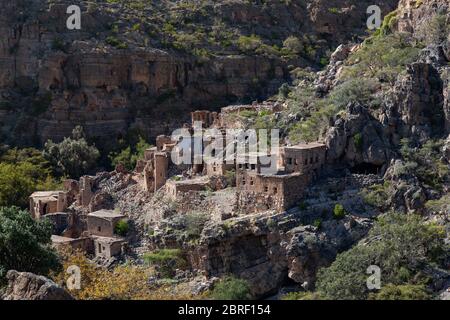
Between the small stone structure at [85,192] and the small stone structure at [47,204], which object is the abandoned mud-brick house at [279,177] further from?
the small stone structure at [47,204]

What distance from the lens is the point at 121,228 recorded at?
55094mm

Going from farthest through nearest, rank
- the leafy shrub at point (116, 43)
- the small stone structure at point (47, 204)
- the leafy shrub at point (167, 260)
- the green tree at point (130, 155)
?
the leafy shrub at point (116, 43)
the green tree at point (130, 155)
the small stone structure at point (47, 204)
the leafy shrub at point (167, 260)

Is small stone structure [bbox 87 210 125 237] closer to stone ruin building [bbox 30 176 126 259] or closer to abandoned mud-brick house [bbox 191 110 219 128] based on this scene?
stone ruin building [bbox 30 176 126 259]

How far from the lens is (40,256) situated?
46.5 metres

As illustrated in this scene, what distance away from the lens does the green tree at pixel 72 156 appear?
2864 inches

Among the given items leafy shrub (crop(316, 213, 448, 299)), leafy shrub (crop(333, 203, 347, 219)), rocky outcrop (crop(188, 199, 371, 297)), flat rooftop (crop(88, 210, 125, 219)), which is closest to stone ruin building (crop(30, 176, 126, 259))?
flat rooftop (crop(88, 210, 125, 219))

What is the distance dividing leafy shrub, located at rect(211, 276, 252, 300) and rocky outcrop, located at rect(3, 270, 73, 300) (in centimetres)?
1135

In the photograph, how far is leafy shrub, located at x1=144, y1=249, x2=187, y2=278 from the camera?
49.7 metres

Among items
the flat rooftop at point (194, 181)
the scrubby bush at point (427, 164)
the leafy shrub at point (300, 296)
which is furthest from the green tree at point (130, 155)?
the leafy shrub at point (300, 296)

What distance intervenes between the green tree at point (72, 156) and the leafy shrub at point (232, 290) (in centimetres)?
2837

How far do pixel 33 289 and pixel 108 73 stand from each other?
161 feet

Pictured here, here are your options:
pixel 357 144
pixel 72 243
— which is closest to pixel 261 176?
pixel 357 144

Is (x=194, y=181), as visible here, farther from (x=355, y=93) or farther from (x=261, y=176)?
(x=355, y=93)
